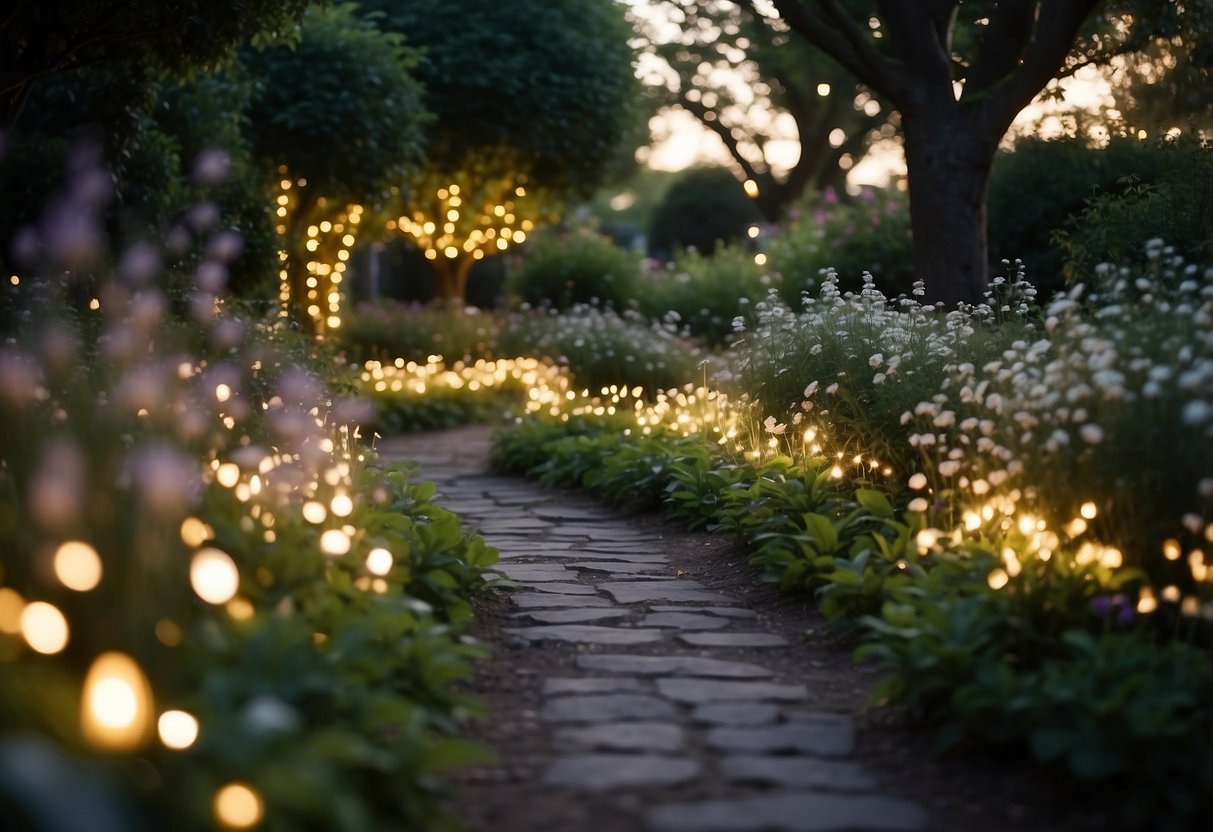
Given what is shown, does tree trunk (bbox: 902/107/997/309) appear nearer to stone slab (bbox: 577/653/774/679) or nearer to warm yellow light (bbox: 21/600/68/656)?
stone slab (bbox: 577/653/774/679)

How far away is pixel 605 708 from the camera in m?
3.75

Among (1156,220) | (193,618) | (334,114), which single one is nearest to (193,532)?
(193,618)

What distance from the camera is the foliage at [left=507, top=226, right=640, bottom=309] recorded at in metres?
17.2

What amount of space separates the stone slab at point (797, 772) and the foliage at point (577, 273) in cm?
1367

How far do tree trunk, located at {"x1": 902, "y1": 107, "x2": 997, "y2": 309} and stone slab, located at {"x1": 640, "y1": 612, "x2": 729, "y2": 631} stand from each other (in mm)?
3871

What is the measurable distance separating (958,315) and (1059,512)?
2118 millimetres

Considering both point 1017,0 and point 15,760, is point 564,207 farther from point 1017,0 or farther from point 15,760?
point 15,760

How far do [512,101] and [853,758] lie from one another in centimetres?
1308

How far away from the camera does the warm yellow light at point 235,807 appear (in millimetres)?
2332

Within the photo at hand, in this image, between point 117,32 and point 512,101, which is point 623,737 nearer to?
point 117,32

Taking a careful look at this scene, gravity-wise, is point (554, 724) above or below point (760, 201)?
below

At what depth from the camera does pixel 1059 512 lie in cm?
410


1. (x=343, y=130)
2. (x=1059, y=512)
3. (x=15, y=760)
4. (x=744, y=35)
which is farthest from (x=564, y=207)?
(x=15, y=760)

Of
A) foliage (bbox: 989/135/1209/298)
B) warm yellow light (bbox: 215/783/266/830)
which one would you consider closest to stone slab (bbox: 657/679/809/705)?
warm yellow light (bbox: 215/783/266/830)
